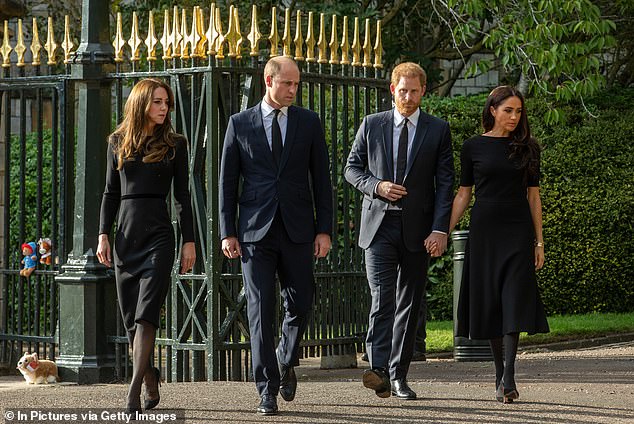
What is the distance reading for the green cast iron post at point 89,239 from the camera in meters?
10.3

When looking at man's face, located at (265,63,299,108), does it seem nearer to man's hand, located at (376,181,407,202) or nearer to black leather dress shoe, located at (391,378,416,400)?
man's hand, located at (376,181,407,202)

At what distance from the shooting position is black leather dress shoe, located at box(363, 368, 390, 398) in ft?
25.8

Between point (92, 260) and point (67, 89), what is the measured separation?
1.35 meters

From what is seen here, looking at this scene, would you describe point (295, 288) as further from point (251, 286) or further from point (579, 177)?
point (579, 177)

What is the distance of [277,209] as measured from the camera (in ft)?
24.8

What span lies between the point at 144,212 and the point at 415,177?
5.55ft

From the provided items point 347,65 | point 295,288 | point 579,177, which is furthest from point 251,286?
point 579,177

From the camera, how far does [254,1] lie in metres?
17.2

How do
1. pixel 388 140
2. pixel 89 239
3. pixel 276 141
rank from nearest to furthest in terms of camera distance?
pixel 276 141
pixel 388 140
pixel 89 239

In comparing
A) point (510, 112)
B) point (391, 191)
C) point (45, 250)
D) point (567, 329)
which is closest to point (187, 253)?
point (391, 191)

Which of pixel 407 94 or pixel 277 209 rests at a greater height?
pixel 407 94

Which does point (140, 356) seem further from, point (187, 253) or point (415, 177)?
point (415, 177)

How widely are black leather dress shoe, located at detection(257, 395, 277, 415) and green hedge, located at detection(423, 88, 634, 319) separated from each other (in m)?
8.07

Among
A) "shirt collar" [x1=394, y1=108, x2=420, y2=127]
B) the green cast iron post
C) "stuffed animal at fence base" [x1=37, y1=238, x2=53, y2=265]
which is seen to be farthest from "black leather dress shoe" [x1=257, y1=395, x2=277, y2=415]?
"stuffed animal at fence base" [x1=37, y1=238, x2=53, y2=265]
